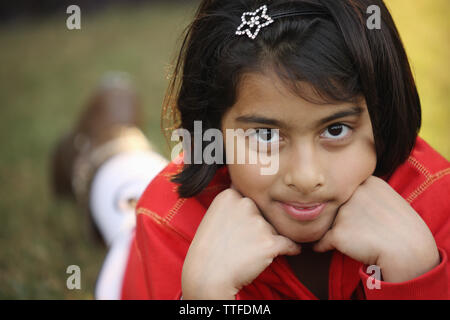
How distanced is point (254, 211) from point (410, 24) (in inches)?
127

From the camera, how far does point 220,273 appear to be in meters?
1.23

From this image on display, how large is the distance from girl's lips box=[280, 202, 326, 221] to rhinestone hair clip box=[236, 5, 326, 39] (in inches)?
16.2

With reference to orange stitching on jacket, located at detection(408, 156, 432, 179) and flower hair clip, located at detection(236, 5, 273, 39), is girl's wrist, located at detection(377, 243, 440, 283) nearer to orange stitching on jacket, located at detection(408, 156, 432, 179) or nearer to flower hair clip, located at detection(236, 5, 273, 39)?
orange stitching on jacket, located at detection(408, 156, 432, 179)

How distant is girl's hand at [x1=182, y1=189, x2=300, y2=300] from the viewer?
123cm

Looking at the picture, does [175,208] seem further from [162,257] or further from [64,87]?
[64,87]

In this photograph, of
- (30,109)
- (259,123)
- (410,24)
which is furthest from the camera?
(30,109)

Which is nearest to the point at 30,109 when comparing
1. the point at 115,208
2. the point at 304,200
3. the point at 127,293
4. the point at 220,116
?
the point at 115,208

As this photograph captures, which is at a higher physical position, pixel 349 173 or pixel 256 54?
pixel 256 54

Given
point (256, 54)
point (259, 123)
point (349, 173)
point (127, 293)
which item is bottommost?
point (127, 293)

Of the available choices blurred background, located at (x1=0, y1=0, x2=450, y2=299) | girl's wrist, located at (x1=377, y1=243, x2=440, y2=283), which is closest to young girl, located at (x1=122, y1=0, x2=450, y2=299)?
girl's wrist, located at (x1=377, y1=243, x2=440, y2=283)

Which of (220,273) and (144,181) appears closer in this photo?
(220,273)

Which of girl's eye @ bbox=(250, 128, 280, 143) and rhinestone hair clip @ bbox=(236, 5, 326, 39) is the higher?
rhinestone hair clip @ bbox=(236, 5, 326, 39)

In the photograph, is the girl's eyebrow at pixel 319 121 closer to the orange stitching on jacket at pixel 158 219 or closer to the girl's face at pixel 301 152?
the girl's face at pixel 301 152

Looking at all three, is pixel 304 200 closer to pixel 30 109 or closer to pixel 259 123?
pixel 259 123
